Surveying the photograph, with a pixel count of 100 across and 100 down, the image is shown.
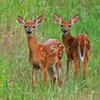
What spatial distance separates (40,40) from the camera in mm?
11250

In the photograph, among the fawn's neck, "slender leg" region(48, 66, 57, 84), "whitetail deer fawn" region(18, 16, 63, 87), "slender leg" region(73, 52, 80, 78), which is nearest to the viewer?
"whitetail deer fawn" region(18, 16, 63, 87)

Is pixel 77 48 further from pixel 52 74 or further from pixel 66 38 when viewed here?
pixel 52 74

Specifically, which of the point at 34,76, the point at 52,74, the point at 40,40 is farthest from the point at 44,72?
the point at 40,40

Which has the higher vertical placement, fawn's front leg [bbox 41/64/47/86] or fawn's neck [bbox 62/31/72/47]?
fawn's neck [bbox 62/31/72/47]

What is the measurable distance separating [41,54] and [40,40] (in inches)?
53.7

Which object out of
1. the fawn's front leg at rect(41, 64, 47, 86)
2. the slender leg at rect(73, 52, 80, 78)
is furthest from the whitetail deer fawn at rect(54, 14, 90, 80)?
the fawn's front leg at rect(41, 64, 47, 86)

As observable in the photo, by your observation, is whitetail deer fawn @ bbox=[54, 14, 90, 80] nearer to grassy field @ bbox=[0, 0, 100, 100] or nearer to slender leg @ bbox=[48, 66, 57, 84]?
grassy field @ bbox=[0, 0, 100, 100]

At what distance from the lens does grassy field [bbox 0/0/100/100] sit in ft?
28.7

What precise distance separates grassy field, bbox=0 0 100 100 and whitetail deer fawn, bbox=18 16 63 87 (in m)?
0.21

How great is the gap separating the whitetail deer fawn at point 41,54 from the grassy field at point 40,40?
209 mm

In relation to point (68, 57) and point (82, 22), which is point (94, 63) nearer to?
point (68, 57)

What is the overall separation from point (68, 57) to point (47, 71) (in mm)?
686

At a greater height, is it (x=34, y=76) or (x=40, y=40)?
(x=40, y=40)

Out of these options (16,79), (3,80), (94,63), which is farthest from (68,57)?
(3,80)
